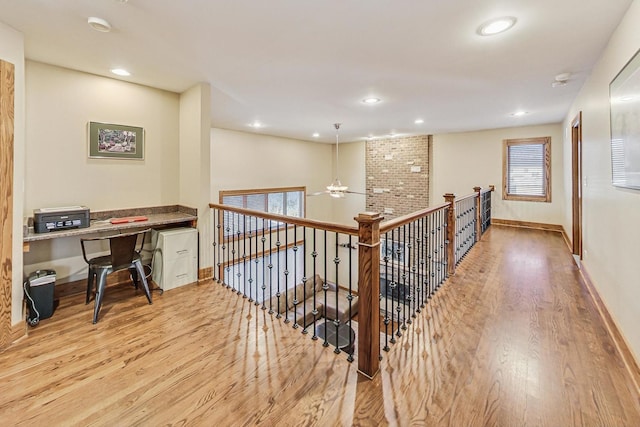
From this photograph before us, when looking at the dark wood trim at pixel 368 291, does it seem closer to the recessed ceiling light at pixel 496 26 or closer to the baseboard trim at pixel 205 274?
Result: the recessed ceiling light at pixel 496 26

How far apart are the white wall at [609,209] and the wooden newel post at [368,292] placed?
162 cm

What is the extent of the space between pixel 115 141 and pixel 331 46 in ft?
8.59

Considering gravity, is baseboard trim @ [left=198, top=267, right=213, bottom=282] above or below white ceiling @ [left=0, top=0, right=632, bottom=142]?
below

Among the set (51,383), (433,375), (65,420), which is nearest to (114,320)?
(51,383)

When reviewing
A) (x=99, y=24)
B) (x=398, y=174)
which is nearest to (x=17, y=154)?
(x=99, y=24)

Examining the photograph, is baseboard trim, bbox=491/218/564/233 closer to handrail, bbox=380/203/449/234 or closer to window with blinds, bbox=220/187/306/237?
handrail, bbox=380/203/449/234

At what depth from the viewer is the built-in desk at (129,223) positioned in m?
2.52

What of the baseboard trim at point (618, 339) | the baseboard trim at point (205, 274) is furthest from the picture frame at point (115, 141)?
the baseboard trim at point (618, 339)

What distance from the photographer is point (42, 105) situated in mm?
2846

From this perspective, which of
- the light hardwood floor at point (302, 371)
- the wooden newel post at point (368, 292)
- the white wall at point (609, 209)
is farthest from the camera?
the white wall at point (609, 209)

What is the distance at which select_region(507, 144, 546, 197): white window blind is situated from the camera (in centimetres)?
610

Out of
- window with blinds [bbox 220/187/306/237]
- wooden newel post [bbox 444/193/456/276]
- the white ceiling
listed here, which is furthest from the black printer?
wooden newel post [bbox 444/193/456/276]

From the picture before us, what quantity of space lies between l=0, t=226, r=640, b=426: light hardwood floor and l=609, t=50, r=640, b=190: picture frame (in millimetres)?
1207

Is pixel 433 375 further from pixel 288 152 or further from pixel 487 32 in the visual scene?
pixel 288 152
